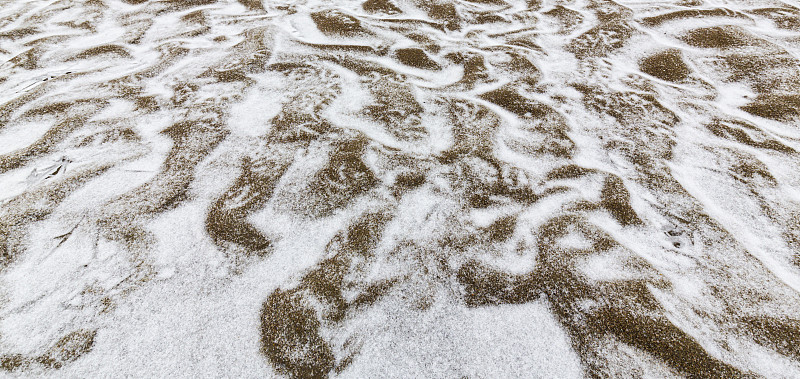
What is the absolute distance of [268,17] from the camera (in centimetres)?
270

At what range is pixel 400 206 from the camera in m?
1.36

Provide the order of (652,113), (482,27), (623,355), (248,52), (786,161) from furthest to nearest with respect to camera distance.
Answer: (482,27), (248,52), (652,113), (786,161), (623,355)

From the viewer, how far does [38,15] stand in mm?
2711

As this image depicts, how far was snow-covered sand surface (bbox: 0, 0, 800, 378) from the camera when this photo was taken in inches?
39.2

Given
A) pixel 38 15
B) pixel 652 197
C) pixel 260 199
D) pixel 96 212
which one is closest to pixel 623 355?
pixel 652 197

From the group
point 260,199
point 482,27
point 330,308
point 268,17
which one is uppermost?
point 268,17

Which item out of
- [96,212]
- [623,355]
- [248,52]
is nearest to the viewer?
[623,355]

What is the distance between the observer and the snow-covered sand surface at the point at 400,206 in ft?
3.26

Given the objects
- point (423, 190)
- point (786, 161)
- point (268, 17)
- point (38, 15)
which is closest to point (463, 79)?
point (423, 190)

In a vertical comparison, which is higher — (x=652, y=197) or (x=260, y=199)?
(x=260, y=199)

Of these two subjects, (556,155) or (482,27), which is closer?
(556,155)

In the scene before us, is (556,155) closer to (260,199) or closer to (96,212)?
(260,199)

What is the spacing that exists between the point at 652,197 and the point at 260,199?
5.06 ft

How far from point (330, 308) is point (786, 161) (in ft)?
6.54
